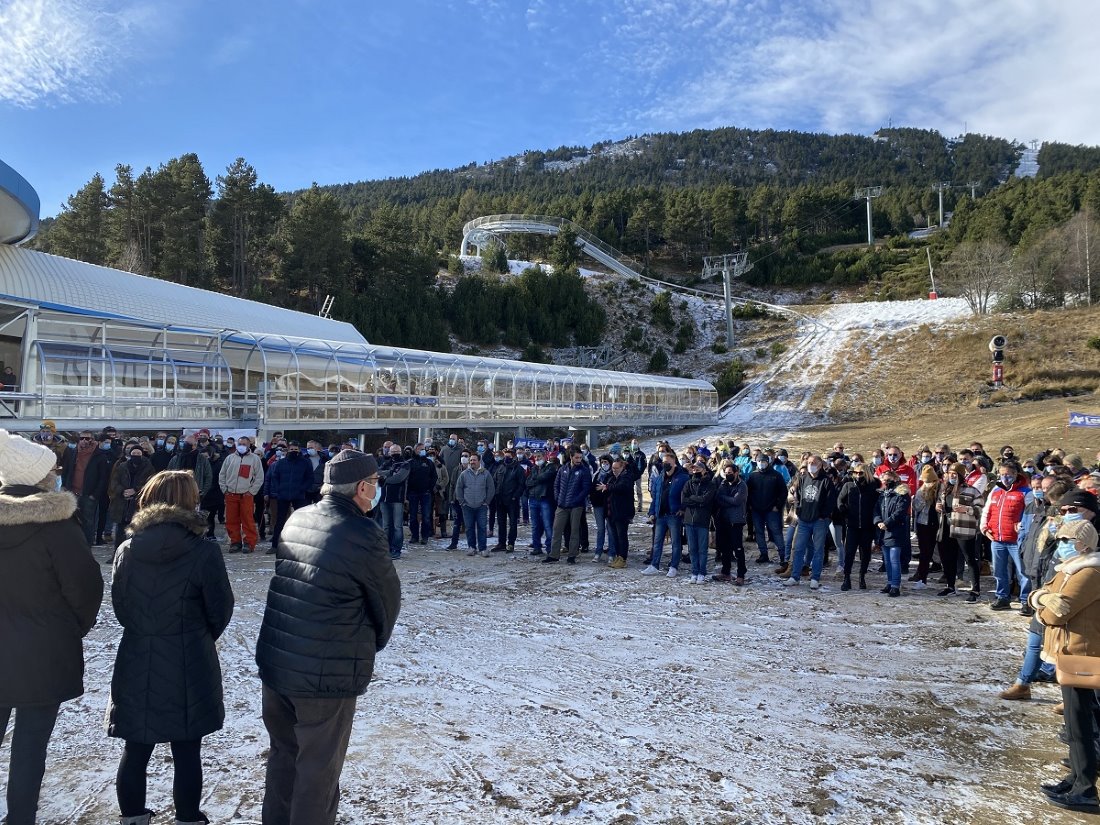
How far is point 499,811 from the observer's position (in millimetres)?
3572

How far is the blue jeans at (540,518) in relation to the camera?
37.1 ft

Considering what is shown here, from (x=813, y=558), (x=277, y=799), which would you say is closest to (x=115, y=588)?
(x=277, y=799)

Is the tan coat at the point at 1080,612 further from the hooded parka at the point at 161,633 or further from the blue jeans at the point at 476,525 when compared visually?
the blue jeans at the point at 476,525

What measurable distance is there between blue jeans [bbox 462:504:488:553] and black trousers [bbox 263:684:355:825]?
8.39 metres

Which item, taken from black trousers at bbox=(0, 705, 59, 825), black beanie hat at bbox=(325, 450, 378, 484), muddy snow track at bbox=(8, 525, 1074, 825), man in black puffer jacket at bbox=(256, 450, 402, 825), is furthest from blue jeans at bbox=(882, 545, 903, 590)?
black trousers at bbox=(0, 705, 59, 825)

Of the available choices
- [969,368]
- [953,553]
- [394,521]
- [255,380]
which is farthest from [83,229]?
[969,368]

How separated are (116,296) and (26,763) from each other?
21.6 metres

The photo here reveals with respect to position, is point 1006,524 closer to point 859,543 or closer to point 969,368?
point 859,543

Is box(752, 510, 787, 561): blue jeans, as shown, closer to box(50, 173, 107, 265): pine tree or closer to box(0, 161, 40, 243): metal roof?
box(0, 161, 40, 243): metal roof

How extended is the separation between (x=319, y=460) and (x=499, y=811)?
29.2ft

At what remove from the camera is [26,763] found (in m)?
3.10

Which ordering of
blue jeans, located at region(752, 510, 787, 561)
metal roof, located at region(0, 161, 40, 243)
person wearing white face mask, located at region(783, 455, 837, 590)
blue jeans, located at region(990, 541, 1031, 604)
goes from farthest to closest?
metal roof, located at region(0, 161, 40, 243), blue jeans, located at region(752, 510, 787, 561), person wearing white face mask, located at region(783, 455, 837, 590), blue jeans, located at region(990, 541, 1031, 604)

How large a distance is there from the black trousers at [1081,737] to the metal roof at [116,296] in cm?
1807

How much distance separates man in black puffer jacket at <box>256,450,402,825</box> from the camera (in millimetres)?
2779
